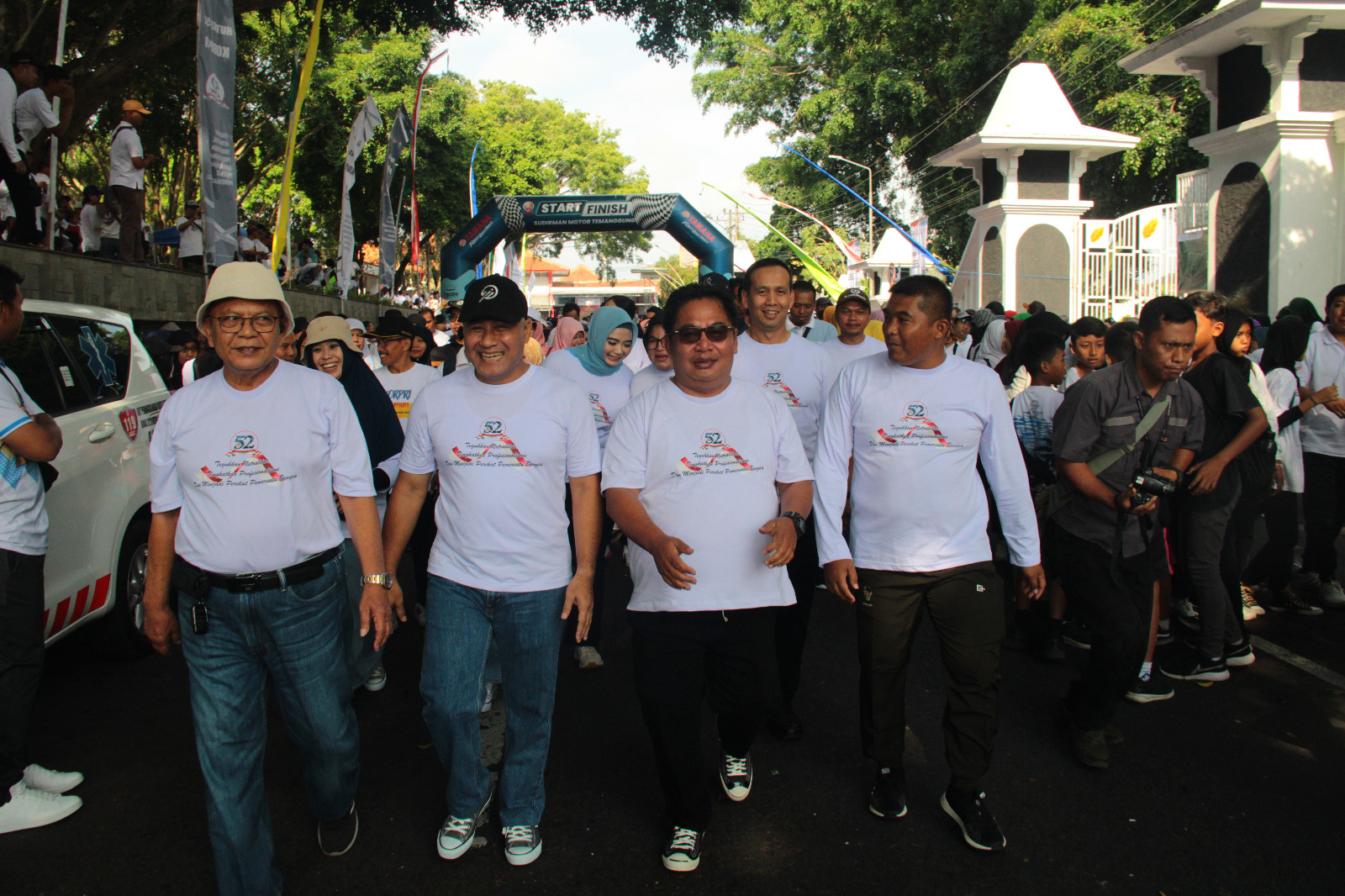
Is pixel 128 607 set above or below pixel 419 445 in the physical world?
below

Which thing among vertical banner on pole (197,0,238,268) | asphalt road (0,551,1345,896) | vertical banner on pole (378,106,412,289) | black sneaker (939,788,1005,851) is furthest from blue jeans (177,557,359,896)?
vertical banner on pole (378,106,412,289)

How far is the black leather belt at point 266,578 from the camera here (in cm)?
279

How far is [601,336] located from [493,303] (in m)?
2.18

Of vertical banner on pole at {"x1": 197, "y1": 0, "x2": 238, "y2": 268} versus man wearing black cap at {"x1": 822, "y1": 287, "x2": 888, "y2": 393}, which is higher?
vertical banner on pole at {"x1": 197, "y1": 0, "x2": 238, "y2": 268}

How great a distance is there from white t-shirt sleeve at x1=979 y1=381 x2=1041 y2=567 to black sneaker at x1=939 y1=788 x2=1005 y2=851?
2.73 ft

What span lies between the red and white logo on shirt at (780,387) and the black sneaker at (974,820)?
71.2 inches

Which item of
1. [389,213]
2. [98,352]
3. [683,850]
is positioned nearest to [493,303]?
[683,850]

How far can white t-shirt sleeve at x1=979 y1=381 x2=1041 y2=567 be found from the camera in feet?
11.0

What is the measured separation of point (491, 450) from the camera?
312 centimetres

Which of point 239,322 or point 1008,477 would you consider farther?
point 1008,477

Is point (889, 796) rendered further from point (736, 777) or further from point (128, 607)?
point (128, 607)

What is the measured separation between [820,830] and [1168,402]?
222 cm

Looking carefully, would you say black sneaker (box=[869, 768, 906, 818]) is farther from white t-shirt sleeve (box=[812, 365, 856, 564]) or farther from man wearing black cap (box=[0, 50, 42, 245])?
man wearing black cap (box=[0, 50, 42, 245])

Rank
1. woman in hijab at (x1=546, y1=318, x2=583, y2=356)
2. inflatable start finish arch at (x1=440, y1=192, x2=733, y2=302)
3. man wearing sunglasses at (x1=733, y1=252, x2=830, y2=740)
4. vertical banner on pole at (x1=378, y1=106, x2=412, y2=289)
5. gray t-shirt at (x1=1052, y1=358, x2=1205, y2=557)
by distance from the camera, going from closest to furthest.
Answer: gray t-shirt at (x1=1052, y1=358, x2=1205, y2=557) → man wearing sunglasses at (x1=733, y1=252, x2=830, y2=740) → woman in hijab at (x1=546, y1=318, x2=583, y2=356) → vertical banner on pole at (x1=378, y1=106, x2=412, y2=289) → inflatable start finish arch at (x1=440, y1=192, x2=733, y2=302)
